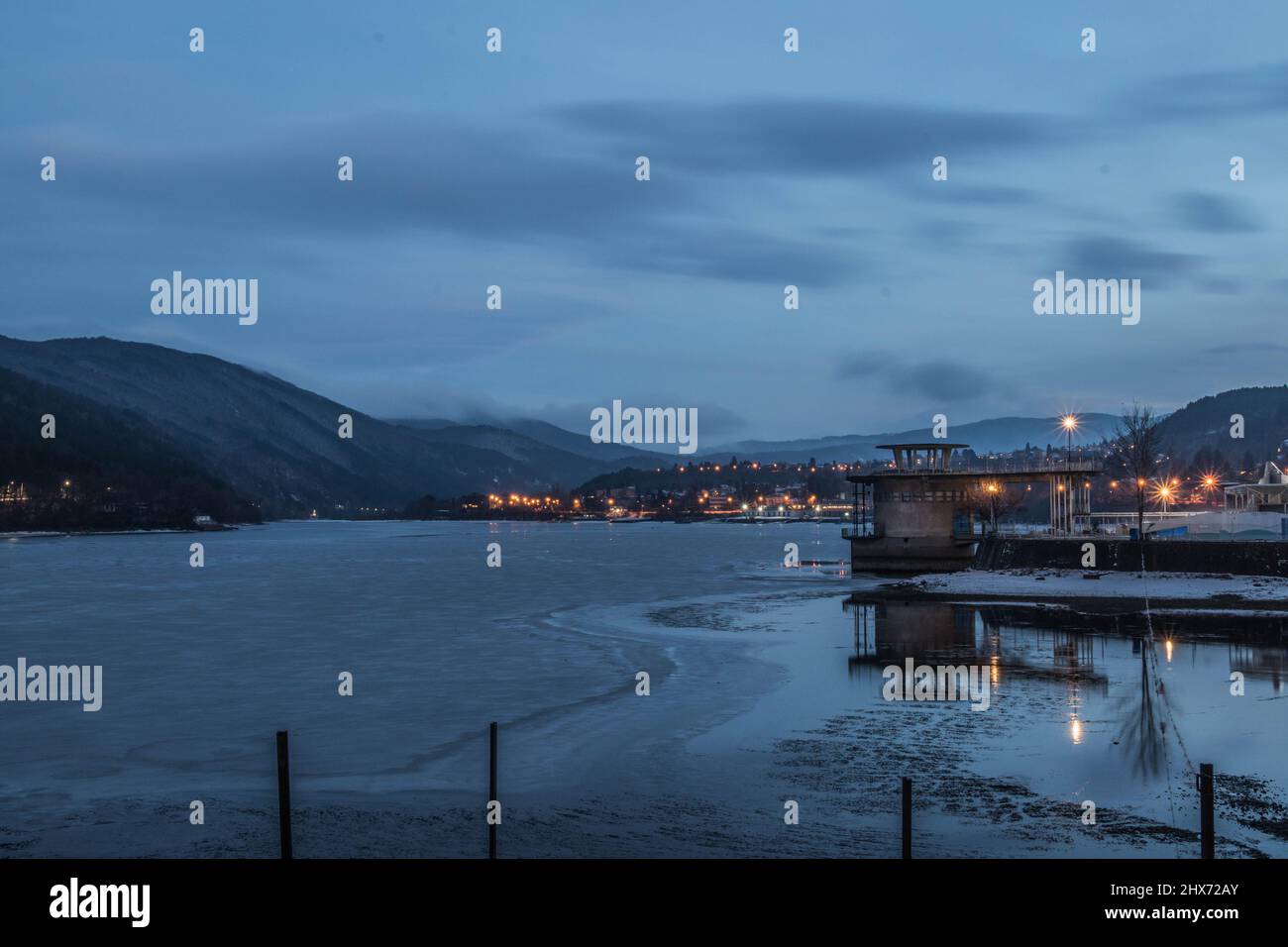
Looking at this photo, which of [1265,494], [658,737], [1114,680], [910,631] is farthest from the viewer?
[1265,494]

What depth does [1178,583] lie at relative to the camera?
67.8m

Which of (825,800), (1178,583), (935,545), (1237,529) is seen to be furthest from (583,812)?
(935,545)

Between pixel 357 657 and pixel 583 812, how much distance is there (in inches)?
1199

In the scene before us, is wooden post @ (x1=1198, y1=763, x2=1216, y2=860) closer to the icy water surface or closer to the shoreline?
the icy water surface

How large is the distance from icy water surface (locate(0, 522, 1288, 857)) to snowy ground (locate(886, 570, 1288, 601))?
26.1ft

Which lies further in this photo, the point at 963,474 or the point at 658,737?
the point at 963,474

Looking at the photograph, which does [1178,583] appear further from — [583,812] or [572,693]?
[583,812]

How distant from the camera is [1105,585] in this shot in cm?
6938

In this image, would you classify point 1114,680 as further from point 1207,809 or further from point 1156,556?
point 1156,556

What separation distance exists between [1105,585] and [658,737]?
45.1 metres

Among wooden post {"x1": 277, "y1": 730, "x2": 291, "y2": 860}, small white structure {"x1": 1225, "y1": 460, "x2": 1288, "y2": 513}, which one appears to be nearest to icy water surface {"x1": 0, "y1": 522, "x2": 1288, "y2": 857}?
wooden post {"x1": 277, "y1": 730, "x2": 291, "y2": 860}

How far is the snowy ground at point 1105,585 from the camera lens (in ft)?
209

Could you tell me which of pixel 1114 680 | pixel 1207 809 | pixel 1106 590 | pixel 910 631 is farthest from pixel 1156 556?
pixel 1207 809

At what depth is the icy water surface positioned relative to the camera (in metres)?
22.2
